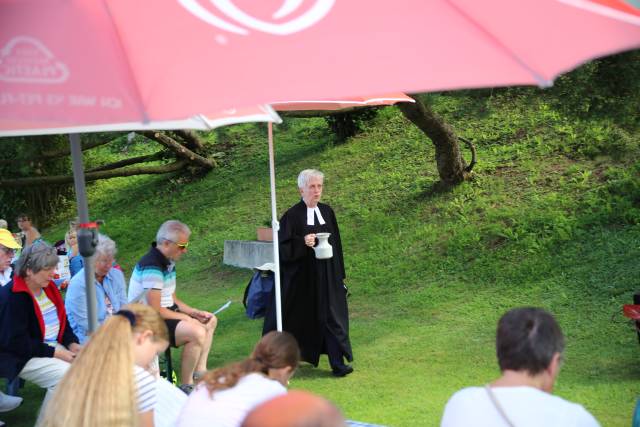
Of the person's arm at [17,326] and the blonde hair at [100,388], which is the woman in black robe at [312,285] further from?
the blonde hair at [100,388]

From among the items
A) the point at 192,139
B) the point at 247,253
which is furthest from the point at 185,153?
the point at 247,253

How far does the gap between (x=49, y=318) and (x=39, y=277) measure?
1.46ft

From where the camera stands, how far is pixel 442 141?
11.1 metres

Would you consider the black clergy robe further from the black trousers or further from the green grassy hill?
the green grassy hill

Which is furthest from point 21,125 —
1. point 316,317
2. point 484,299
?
point 484,299

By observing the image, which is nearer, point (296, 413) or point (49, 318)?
point (296, 413)

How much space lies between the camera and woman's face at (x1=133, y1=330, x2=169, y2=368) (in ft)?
10.4

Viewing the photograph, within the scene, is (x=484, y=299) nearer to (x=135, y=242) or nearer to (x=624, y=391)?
(x=624, y=391)

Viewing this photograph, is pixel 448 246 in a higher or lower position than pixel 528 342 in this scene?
lower

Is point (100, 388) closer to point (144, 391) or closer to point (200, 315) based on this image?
point (144, 391)

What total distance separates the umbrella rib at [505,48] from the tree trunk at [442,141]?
7.87 m

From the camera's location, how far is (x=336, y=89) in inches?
94.0

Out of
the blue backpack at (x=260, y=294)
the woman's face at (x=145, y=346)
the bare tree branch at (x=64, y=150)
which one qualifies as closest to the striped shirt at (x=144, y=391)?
the woman's face at (x=145, y=346)

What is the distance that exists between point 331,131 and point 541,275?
740 centimetres
